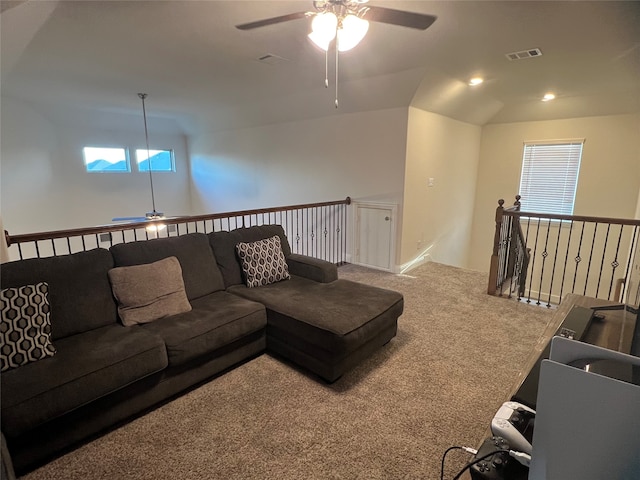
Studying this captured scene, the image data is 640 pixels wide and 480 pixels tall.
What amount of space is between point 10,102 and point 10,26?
333 cm

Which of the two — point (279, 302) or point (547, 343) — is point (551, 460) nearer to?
point (547, 343)

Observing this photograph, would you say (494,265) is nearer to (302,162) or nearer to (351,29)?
(351,29)

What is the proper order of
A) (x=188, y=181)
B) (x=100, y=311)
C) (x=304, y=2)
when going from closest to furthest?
1. (x=100, y=311)
2. (x=304, y=2)
3. (x=188, y=181)

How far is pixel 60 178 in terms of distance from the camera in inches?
233

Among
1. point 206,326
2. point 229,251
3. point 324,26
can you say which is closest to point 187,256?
point 229,251

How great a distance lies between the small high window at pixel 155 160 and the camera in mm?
7177

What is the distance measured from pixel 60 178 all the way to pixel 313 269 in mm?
5542

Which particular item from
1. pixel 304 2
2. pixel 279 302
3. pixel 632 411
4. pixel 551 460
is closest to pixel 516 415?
pixel 551 460

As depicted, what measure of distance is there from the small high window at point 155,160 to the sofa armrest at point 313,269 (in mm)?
5558

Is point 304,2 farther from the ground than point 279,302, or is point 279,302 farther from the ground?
point 304,2

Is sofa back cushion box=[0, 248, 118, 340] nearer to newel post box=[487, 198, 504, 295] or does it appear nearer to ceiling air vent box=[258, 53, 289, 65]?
ceiling air vent box=[258, 53, 289, 65]

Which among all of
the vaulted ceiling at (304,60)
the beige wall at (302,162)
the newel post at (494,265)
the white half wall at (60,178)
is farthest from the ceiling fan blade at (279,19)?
the white half wall at (60,178)

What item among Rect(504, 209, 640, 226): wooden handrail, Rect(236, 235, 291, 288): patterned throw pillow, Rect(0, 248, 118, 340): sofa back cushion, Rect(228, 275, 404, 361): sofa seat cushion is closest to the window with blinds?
Rect(504, 209, 640, 226): wooden handrail

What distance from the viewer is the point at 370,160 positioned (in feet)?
15.7
